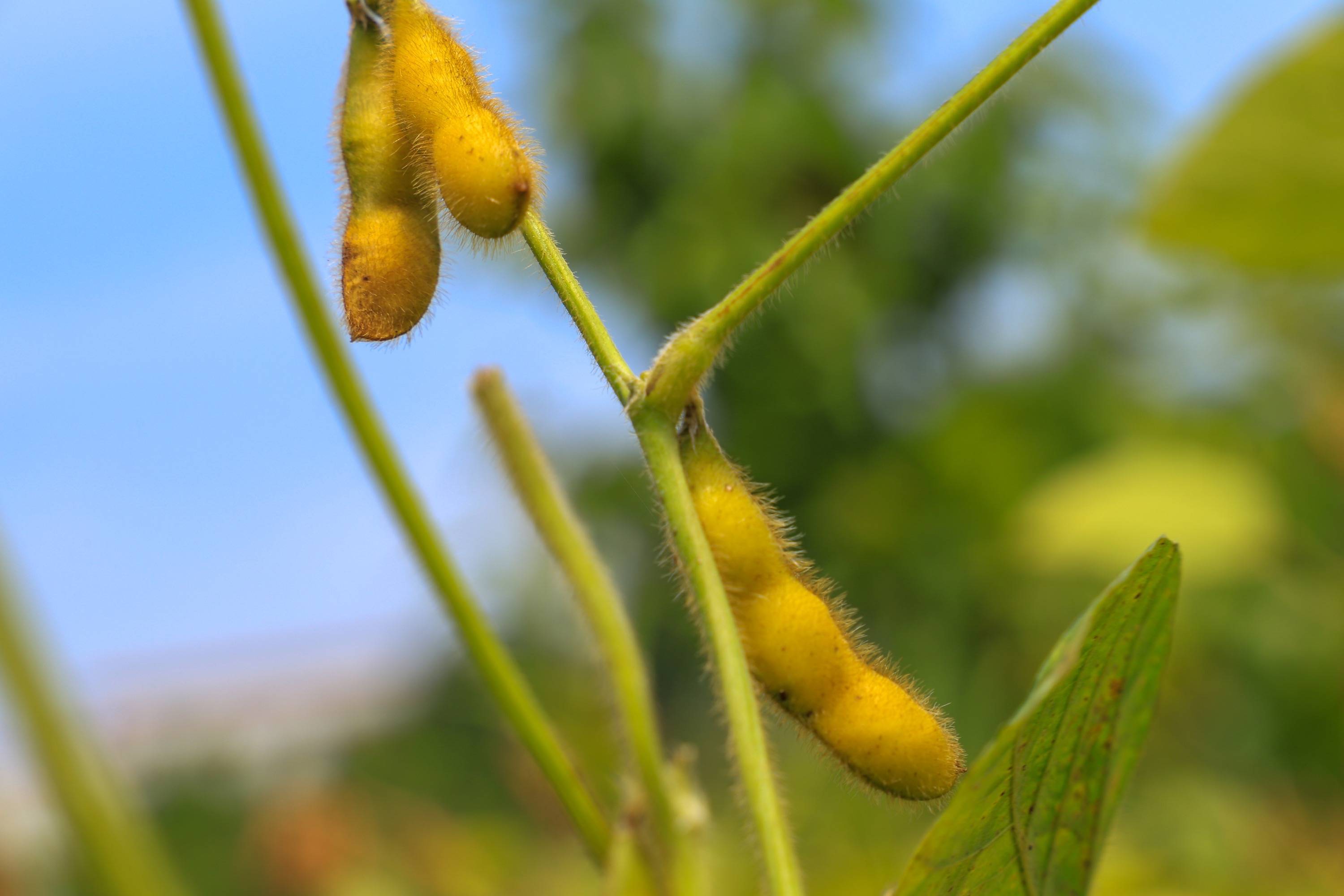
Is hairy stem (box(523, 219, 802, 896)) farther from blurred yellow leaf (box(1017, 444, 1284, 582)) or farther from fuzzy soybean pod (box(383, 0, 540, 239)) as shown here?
blurred yellow leaf (box(1017, 444, 1284, 582))

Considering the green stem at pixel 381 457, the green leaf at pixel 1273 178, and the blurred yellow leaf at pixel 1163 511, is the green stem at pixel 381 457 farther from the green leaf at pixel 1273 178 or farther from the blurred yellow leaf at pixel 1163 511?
the blurred yellow leaf at pixel 1163 511

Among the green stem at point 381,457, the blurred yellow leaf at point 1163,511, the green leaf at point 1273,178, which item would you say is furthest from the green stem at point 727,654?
the blurred yellow leaf at point 1163,511

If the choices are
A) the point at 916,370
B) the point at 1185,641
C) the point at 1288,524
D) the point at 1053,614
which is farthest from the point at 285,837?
the point at 916,370

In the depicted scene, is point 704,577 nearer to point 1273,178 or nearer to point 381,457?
point 381,457

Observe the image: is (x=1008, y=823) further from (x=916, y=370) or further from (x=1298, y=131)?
(x=916, y=370)

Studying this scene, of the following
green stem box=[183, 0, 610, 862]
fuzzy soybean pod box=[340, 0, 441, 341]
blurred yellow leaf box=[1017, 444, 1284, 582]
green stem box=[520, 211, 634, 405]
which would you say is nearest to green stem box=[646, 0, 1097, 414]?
green stem box=[520, 211, 634, 405]

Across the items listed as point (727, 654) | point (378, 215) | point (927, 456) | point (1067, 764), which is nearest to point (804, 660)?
point (727, 654)

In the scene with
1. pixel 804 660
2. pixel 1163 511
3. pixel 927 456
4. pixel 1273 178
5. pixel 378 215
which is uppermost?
pixel 378 215
